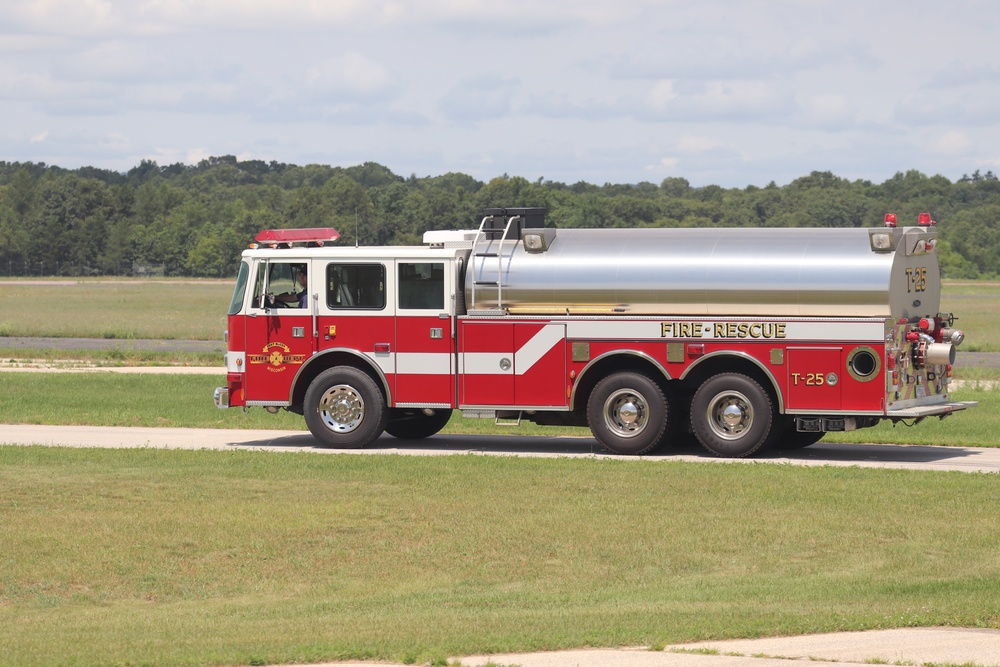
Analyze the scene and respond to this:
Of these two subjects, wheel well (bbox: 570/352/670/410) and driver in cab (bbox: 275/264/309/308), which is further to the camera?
driver in cab (bbox: 275/264/309/308)

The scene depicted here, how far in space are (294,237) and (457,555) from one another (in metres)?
9.37

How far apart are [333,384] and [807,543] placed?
898 cm

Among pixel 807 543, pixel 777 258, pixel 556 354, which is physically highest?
pixel 777 258

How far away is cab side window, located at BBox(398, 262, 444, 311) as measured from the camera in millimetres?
20422

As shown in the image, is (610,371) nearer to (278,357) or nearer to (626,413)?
(626,413)

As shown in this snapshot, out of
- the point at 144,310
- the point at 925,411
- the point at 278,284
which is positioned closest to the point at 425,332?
the point at 278,284

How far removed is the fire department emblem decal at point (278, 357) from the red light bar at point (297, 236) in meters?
1.53

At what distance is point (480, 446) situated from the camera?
71.2 feet

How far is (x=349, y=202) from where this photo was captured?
105125 mm

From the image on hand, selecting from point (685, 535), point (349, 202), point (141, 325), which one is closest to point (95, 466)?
point (685, 535)

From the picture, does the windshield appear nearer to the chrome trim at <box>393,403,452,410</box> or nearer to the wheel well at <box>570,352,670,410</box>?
the chrome trim at <box>393,403,452,410</box>

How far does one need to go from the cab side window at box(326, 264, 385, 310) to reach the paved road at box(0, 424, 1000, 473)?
2.01 metres

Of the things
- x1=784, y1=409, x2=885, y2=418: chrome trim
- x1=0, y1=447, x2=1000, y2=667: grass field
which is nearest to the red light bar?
x1=0, y1=447, x2=1000, y2=667: grass field

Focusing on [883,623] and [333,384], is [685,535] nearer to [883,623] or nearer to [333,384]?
[883,623]
